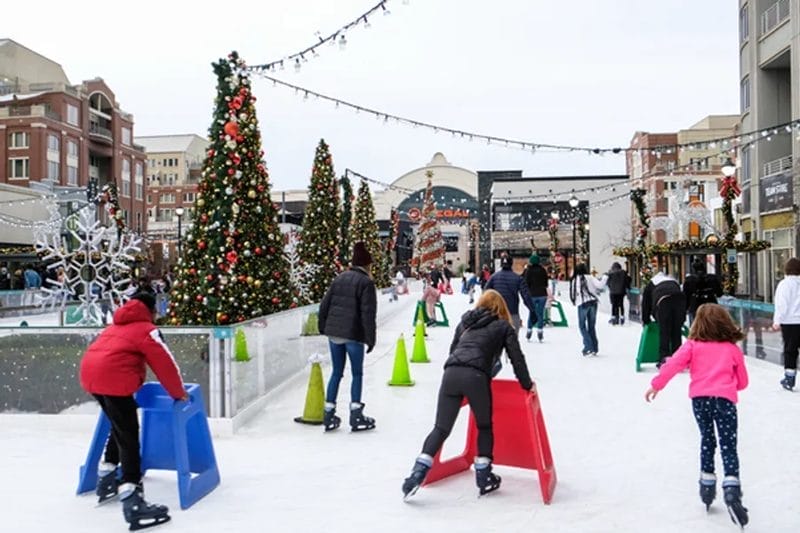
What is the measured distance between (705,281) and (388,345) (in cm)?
693

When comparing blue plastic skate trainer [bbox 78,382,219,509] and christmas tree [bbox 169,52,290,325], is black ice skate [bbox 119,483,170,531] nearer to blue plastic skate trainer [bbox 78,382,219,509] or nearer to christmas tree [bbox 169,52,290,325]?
blue plastic skate trainer [bbox 78,382,219,509]

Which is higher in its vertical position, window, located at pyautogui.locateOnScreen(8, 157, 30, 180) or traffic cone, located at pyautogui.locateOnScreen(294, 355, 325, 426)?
window, located at pyautogui.locateOnScreen(8, 157, 30, 180)

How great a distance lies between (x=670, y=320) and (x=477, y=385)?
22.0 ft

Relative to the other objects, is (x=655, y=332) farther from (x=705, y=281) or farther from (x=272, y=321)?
(x=272, y=321)

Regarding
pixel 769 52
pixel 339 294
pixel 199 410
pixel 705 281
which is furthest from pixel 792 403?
pixel 769 52

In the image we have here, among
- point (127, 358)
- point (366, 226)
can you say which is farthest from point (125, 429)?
point (366, 226)

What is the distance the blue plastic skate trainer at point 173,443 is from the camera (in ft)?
16.5

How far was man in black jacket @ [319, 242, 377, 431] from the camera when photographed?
728cm

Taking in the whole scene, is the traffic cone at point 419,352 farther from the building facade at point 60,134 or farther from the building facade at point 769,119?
the building facade at point 60,134

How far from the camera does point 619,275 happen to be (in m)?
19.7

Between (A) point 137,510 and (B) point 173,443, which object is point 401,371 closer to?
(B) point 173,443

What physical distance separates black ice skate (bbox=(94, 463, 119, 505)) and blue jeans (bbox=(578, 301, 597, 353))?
928cm

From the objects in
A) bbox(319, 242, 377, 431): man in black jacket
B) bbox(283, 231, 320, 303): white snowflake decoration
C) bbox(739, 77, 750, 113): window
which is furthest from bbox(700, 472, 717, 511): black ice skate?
bbox(739, 77, 750, 113): window

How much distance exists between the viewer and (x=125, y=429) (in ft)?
15.3
